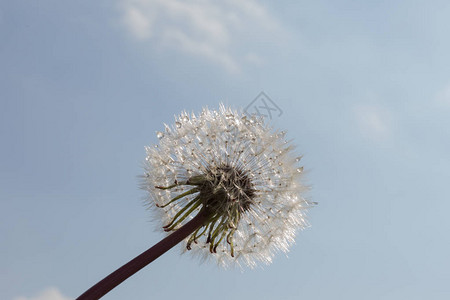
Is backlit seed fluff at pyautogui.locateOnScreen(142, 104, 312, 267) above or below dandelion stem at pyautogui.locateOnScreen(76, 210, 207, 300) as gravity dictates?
above

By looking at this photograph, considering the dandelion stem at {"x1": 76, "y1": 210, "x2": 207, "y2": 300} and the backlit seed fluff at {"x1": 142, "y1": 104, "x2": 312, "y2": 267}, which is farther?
the backlit seed fluff at {"x1": 142, "y1": 104, "x2": 312, "y2": 267}

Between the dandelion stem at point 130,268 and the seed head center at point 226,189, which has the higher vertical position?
the seed head center at point 226,189

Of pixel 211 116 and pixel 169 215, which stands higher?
pixel 211 116

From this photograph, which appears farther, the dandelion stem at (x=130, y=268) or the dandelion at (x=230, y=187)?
the dandelion at (x=230, y=187)

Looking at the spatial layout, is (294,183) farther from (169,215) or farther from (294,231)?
(169,215)

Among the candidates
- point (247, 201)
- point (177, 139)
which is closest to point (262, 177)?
point (247, 201)

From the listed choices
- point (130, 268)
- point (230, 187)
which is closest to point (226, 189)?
point (230, 187)
